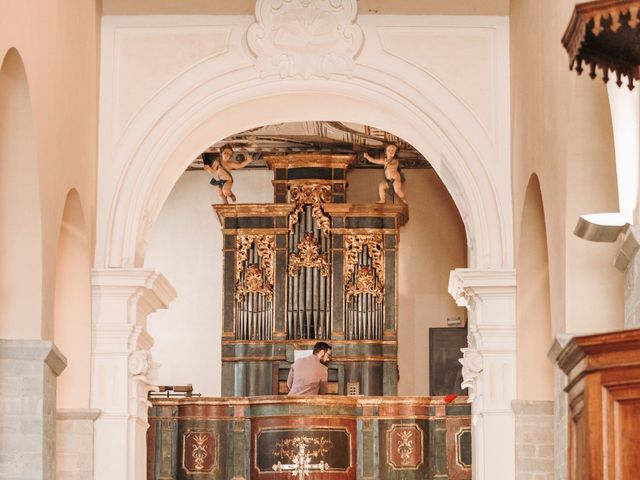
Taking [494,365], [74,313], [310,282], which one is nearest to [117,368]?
[74,313]

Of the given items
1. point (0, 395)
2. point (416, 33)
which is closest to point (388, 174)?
point (416, 33)

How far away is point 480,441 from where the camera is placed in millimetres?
11648

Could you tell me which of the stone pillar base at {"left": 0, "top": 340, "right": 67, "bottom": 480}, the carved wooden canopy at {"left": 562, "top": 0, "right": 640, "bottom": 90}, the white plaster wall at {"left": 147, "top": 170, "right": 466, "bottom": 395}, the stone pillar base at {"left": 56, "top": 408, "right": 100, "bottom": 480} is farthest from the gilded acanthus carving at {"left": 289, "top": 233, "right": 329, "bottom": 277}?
the carved wooden canopy at {"left": 562, "top": 0, "right": 640, "bottom": 90}

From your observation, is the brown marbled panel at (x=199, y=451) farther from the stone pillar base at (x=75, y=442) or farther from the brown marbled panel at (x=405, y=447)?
the stone pillar base at (x=75, y=442)

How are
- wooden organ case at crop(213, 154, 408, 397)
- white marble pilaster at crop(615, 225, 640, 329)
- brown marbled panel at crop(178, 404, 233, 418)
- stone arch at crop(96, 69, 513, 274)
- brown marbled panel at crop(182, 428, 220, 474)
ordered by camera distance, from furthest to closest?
wooden organ case at crop(213, 154, 408, 397)
brown marbled panel at crop(178, 404, 233, 418)
brown marbled panel at crop(182, 428, 220, 474)
stone arch at crop(96, 69, 513, 274)
white marble pilaster at crop(615, 225, 640, 329)

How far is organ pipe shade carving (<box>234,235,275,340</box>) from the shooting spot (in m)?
19.7

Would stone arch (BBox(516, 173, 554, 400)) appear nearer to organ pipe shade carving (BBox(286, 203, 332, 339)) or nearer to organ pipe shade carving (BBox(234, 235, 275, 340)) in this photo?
organ pipe shade carving (BBox(286, 203, 332, 339))

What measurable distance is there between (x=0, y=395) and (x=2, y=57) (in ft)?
7.20

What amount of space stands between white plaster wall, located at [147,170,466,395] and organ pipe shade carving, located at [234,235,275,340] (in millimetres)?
645

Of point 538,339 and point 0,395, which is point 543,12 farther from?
point 0,395

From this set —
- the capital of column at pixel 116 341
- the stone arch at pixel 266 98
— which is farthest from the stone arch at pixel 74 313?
the stone arch at pixel 266 98

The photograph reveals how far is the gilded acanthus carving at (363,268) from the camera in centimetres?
1969

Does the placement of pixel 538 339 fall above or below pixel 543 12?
below

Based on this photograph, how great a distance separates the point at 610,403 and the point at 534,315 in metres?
5.58
